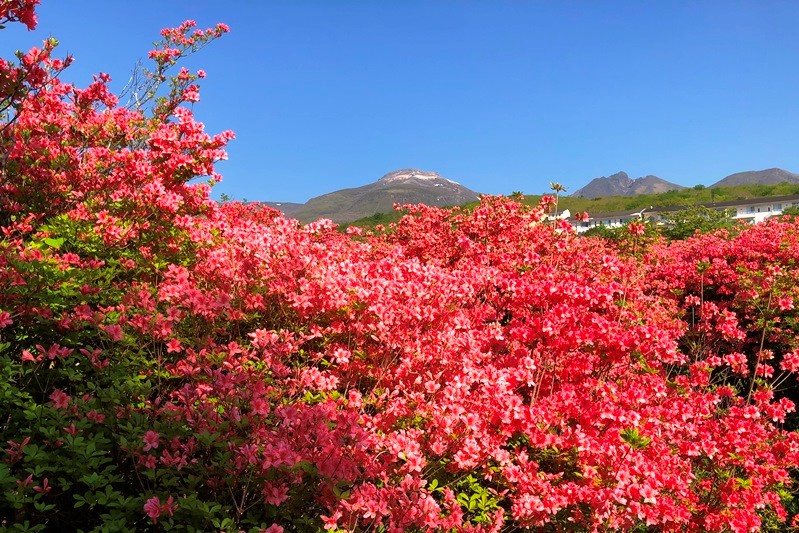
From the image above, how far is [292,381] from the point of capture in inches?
124

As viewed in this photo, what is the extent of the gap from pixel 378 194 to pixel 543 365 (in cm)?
19572

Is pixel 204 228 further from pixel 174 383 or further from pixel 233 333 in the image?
pixel 174 383

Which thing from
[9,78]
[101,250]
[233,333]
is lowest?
[233,333]

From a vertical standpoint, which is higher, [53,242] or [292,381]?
[53,242]

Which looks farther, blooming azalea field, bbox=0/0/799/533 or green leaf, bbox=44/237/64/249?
green leaf, bbox=44/237/64/249

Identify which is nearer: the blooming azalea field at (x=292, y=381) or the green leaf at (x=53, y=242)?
the blooming azalea field at (x=292, y=381)

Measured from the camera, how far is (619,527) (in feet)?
10.6

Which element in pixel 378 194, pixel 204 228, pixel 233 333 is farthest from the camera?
pixel 378 194

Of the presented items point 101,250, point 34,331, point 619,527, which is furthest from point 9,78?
point 619,527

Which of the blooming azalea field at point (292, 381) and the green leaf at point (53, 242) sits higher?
the green leaf at point (53, 242)

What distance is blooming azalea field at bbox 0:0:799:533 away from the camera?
241 cm

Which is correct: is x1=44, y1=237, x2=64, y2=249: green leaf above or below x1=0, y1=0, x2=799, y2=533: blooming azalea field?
above

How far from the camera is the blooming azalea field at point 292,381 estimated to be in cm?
241

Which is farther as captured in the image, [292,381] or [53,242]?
[53,242]
